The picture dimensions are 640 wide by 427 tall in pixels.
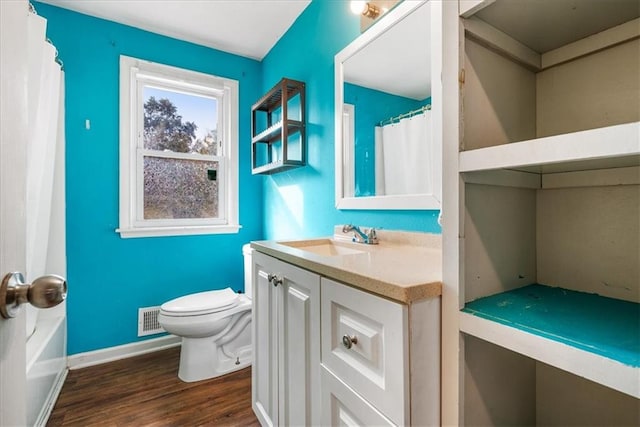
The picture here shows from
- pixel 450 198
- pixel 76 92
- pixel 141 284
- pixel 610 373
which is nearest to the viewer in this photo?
pixel 610 373

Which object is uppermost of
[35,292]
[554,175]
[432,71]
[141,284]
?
[432,71]

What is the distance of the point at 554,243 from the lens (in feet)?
2.61

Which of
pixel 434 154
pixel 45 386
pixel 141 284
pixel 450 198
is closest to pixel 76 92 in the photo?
pixel 141 284

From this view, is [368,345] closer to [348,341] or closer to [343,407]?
[348,341]

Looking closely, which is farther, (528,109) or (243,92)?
(243,92)

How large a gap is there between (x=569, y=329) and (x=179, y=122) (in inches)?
106

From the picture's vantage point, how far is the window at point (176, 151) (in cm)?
226

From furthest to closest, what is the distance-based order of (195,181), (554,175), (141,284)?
(195,181) → (141,284) → (554,175)

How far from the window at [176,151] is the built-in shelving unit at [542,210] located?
7.42ft

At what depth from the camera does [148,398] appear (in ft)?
5.72

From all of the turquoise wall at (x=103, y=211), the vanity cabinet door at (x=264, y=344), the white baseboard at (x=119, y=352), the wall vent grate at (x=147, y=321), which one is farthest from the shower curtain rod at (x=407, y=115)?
the white baseboard at (x=119, y=352)

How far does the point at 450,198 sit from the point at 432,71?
0.75 m

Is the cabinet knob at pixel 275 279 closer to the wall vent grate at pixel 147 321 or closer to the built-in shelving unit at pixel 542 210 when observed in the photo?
the built-in shelving unit at pixel 542 210

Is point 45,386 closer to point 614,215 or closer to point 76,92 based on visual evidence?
point 76,92
